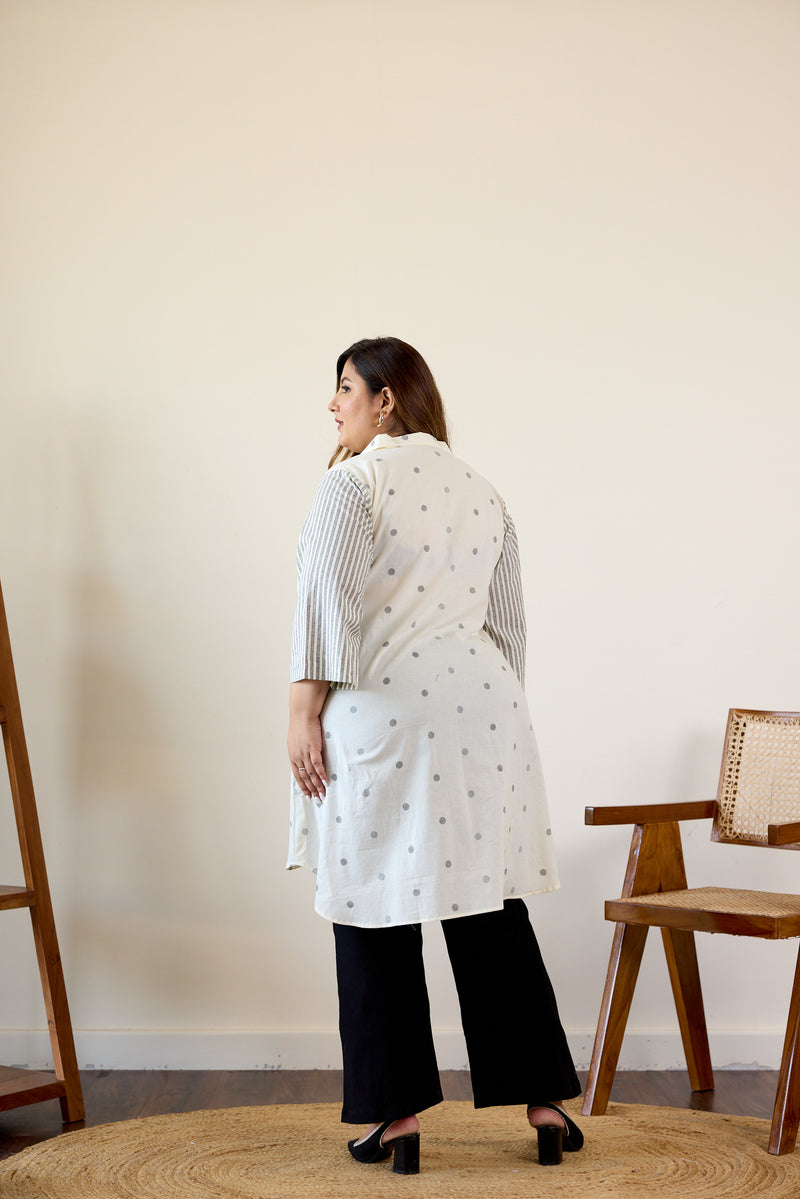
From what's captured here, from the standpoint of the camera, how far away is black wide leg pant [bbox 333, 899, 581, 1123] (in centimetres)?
156

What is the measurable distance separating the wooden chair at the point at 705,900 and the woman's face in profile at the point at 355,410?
0.82m

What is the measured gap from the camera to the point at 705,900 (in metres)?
1.92

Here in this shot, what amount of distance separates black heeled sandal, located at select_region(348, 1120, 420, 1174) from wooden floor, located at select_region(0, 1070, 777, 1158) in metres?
0.43

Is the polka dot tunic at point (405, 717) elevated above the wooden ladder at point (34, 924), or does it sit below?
above

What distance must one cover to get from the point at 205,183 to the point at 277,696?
49.1 inches

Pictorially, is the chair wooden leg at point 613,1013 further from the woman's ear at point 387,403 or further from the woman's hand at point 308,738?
the woman's ear at point 387,403

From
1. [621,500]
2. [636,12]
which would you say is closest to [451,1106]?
[621,500]

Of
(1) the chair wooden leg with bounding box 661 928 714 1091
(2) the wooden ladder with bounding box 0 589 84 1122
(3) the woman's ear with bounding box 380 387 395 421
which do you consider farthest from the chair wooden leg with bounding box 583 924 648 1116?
(3) the woman's ear with bounding box 380 387 395 421

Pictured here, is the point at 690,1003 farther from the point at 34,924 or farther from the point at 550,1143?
the point at 34,924

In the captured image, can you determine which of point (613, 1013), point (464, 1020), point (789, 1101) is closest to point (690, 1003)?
point (613, 1013)

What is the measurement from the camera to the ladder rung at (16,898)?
1.93m

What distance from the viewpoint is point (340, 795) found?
1571 millimetres

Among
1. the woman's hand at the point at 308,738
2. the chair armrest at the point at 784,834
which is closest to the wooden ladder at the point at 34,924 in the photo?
the woman's hand at the point at 308,738

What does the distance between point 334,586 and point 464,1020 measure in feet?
2.35
